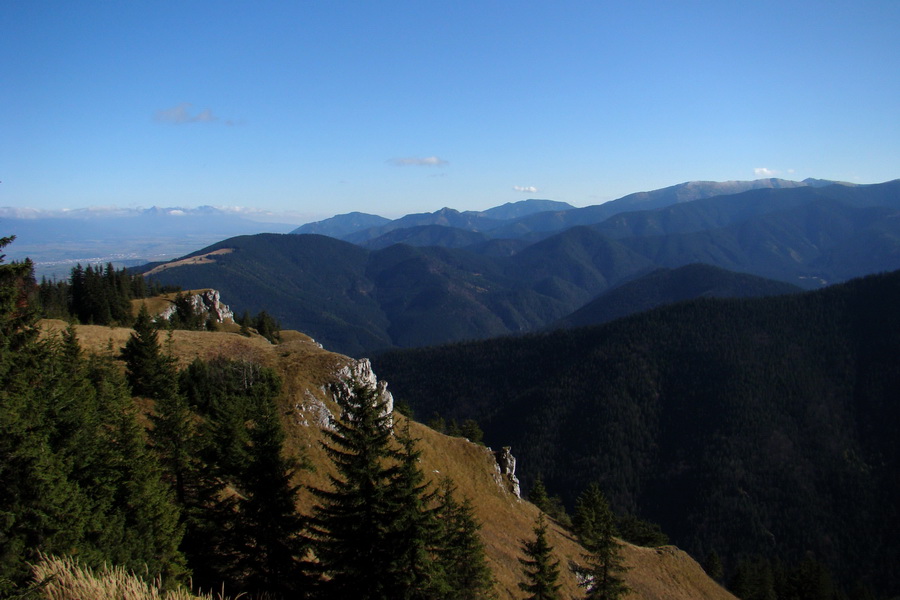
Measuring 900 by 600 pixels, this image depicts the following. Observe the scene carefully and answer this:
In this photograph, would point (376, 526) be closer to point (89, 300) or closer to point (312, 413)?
point (312, 413)

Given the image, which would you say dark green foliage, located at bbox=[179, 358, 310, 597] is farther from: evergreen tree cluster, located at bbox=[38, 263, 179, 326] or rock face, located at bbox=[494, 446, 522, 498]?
evergreen tree cluster, located at bbox=[38, 263, 179, 326]

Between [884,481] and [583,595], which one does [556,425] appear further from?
[583,595]

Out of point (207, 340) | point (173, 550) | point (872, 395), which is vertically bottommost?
point (872, 395)

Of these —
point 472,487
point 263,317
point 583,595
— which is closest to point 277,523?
point 472,487

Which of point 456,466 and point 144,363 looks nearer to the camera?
point 144,363

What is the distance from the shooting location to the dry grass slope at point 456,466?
40.9 meters

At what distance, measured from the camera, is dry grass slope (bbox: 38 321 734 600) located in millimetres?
40875

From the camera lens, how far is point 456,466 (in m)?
52.2

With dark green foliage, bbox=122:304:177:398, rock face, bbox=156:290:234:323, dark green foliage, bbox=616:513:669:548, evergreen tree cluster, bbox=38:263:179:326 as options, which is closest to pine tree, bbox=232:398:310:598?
dark green foliage, bbox=122:304:177:398

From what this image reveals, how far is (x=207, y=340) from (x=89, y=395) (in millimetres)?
29624

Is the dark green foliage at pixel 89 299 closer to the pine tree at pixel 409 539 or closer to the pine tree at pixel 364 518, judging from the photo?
the pine tree at pixel 364 518

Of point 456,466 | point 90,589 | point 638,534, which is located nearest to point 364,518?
point 90,589

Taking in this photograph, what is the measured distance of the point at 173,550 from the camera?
18.4 meters

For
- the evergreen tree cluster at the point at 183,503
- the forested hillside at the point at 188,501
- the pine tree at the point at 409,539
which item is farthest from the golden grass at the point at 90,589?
the pine tree at the point at 409,539
